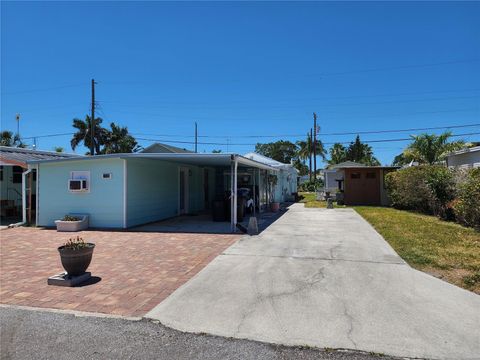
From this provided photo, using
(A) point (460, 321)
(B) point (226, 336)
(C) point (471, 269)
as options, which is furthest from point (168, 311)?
(C) point (471, 269)

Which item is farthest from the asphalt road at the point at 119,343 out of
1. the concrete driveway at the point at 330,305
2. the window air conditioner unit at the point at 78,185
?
the window air conditioner unit at the point at 78,185

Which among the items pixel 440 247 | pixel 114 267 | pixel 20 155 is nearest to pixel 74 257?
pixel 114 267

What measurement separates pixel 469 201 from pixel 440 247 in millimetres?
3991

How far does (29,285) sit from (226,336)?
12.2 ft

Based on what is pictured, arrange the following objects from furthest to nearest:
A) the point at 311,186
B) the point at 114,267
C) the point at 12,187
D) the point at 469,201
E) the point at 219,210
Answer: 1. the point at 311,186
2. the point at 12,187
3. the point at 219,210
4. the point at 469,201
5. the point at 114,267

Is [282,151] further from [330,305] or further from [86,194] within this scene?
[330,305]

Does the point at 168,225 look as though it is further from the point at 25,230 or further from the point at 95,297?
the point at 95,297

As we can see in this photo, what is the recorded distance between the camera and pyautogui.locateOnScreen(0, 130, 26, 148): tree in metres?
34.0

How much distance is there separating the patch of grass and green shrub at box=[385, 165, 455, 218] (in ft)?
5.34

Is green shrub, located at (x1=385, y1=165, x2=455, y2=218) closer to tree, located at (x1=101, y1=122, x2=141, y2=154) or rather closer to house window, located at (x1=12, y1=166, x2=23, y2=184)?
house window, located at (x1=12, y1=166, x2=23, y2=184)

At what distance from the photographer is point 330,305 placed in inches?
188

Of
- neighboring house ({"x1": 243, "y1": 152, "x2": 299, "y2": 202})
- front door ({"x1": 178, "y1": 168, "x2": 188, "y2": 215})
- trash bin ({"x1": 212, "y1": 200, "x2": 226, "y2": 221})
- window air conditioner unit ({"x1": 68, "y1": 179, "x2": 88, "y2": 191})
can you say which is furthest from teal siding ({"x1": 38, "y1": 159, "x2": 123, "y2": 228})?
neighboring house ({"x1": 243, "y1": 152, "x2": 299, "y2": 202})

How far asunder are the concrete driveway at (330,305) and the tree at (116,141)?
31244 millimetres

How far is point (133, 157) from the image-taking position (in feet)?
39.1
